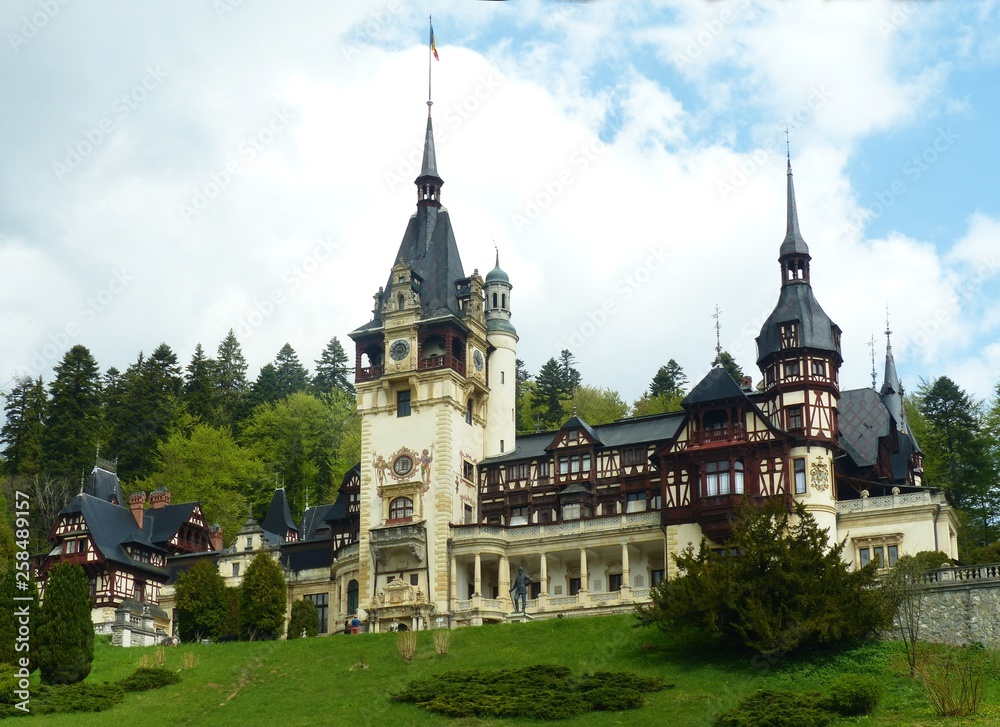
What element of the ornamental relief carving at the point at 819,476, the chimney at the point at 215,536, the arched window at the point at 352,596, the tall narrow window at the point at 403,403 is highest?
the tall narrow window at the point at 403,403

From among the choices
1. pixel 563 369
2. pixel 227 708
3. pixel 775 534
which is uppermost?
pixel 563 369

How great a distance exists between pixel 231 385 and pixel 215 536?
29.0 metres

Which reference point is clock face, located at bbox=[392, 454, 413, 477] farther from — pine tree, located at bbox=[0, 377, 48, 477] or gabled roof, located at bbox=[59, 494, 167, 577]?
pine tree, located at bbox=[0, 377, 48, 477]

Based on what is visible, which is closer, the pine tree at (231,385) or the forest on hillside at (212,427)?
the forest on hillside at (212,427)

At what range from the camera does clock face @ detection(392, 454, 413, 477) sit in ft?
226

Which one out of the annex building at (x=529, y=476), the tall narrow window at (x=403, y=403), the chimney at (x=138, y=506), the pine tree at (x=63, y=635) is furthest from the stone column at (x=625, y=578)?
the chimney at (x=138, y=506)

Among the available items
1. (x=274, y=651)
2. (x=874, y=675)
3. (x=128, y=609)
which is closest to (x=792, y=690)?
(x=874, y=675)

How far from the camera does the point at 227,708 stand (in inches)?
1737

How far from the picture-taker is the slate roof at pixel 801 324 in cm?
6406

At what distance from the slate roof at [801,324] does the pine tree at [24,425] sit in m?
53.0

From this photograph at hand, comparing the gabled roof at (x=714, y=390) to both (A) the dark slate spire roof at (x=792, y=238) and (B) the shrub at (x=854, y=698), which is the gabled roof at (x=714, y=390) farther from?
(B) the shrub at (x=854, y=698)

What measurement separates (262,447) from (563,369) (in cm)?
2739

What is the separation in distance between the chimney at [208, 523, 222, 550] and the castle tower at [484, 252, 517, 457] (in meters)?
21.9

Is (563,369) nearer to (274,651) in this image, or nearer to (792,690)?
(274,651)
